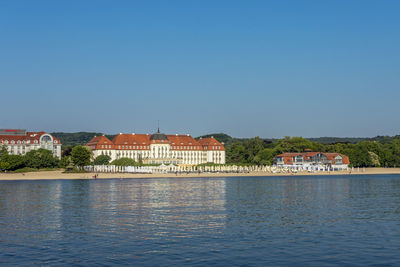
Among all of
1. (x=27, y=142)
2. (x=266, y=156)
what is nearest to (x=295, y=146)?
(x=266, y=156)

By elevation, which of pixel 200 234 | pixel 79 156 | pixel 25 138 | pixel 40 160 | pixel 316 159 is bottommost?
pixel 200 234

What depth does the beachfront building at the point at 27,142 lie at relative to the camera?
594 feet

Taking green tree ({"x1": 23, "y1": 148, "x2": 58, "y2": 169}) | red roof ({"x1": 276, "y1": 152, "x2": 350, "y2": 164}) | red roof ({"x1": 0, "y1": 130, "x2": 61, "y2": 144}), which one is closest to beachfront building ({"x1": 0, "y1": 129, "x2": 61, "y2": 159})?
red roof ({"x1": 0, "y1": 130, "x2": 61, "y2": 144})

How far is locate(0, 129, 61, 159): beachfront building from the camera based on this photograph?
594 ft

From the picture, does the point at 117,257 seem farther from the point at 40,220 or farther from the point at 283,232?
the point at 40,220

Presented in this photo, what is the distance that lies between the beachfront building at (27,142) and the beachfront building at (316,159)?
8887 cm

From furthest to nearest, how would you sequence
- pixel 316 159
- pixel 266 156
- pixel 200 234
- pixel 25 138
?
1. pixel 266 156
2. pixel 25 138
3. pixel 316 159
4. pixel 200 234

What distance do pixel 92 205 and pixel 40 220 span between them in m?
13.2

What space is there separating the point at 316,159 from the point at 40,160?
99.4 m

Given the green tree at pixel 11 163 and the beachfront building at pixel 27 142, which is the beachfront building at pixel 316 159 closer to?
the beachfront building at pixel 27 142

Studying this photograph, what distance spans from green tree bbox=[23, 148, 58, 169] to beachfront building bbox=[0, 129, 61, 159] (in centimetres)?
2553

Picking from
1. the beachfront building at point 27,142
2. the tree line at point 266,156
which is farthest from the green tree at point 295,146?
the beachfront building at point 27,142

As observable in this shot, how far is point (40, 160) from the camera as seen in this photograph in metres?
150

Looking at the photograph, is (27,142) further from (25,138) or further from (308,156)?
(308,156)
